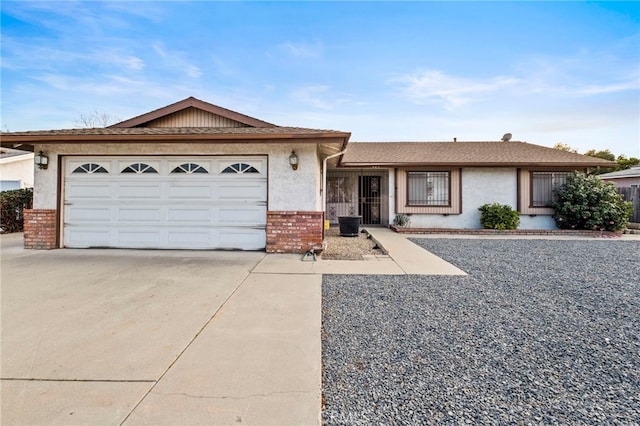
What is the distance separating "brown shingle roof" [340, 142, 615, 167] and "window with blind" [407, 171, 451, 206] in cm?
64

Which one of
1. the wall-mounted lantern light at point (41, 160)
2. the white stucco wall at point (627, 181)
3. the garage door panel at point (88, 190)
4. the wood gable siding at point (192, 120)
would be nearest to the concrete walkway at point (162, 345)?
the garage door panel at point (88, 190)

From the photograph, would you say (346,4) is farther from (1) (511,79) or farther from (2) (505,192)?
(2) (505,192)

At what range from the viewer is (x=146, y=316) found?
11.3 feet

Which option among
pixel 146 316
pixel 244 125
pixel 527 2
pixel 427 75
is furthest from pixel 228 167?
pixel 527 2

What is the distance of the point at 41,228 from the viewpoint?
7383 millimetres

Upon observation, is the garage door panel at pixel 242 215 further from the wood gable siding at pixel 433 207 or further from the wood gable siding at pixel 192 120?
the wood gable siding at pixel 433 207

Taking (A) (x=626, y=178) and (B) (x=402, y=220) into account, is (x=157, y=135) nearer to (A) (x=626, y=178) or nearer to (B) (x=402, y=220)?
(B) (x=402, y=220)

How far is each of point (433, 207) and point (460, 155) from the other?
2799 mm

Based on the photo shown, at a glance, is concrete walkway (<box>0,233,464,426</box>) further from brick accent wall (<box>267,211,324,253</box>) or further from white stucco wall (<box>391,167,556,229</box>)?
white stucco wall (<box>391,167,556,229</box>)

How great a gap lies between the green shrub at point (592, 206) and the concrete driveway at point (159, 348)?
39.6 feet

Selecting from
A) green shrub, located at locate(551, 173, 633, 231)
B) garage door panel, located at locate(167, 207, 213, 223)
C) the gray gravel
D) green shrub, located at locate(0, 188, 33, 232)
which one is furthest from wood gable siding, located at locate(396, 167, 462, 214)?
green shrub, located at locate(0, 188, 33, 232)

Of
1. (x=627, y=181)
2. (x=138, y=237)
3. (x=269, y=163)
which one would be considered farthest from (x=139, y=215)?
(x=627, y=181)

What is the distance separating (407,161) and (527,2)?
5.97m

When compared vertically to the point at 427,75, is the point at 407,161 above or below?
below
